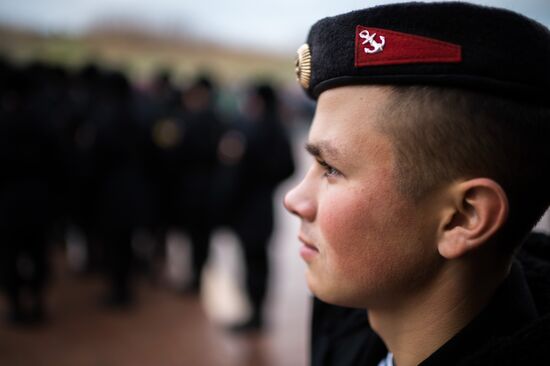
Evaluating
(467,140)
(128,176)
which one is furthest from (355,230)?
(128,176)

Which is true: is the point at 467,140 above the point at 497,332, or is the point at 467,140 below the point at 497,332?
above

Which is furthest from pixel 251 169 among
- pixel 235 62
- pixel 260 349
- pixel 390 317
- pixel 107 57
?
pixel 235 62

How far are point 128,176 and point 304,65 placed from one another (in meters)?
4.19

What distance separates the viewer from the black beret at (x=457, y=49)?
89cm

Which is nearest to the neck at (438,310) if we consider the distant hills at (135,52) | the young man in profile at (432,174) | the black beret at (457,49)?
the young man in profile at (432,174)

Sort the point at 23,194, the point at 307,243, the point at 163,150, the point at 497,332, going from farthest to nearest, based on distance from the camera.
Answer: the point at 163,150 → the point at 23,194 → the point at 307,243 → the point at 497,332

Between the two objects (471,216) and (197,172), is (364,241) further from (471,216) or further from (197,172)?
(197,172)

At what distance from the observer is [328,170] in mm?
1085

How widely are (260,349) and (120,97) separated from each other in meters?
2.89

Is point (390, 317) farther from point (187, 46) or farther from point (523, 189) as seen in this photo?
point (187, 46)

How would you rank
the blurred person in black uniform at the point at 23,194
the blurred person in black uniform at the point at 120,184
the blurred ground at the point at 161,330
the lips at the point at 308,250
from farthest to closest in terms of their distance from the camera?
the blurred person in black uniform at the point at 120,184
the blurred person in black uniform at the point at 23,194
the blurred ground at the point at 161,330
the lips at the point at 308,250

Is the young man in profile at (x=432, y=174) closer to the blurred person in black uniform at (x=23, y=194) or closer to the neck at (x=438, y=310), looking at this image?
the neck at (x=438, y=310)

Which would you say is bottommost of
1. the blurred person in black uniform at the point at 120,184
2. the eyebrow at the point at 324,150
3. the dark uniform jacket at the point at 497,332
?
the blurred person in black uniform at the point at 120,184

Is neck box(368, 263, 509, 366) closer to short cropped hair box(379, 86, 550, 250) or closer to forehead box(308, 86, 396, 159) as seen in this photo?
short cropped hair box(379, 86, 550, 250)
